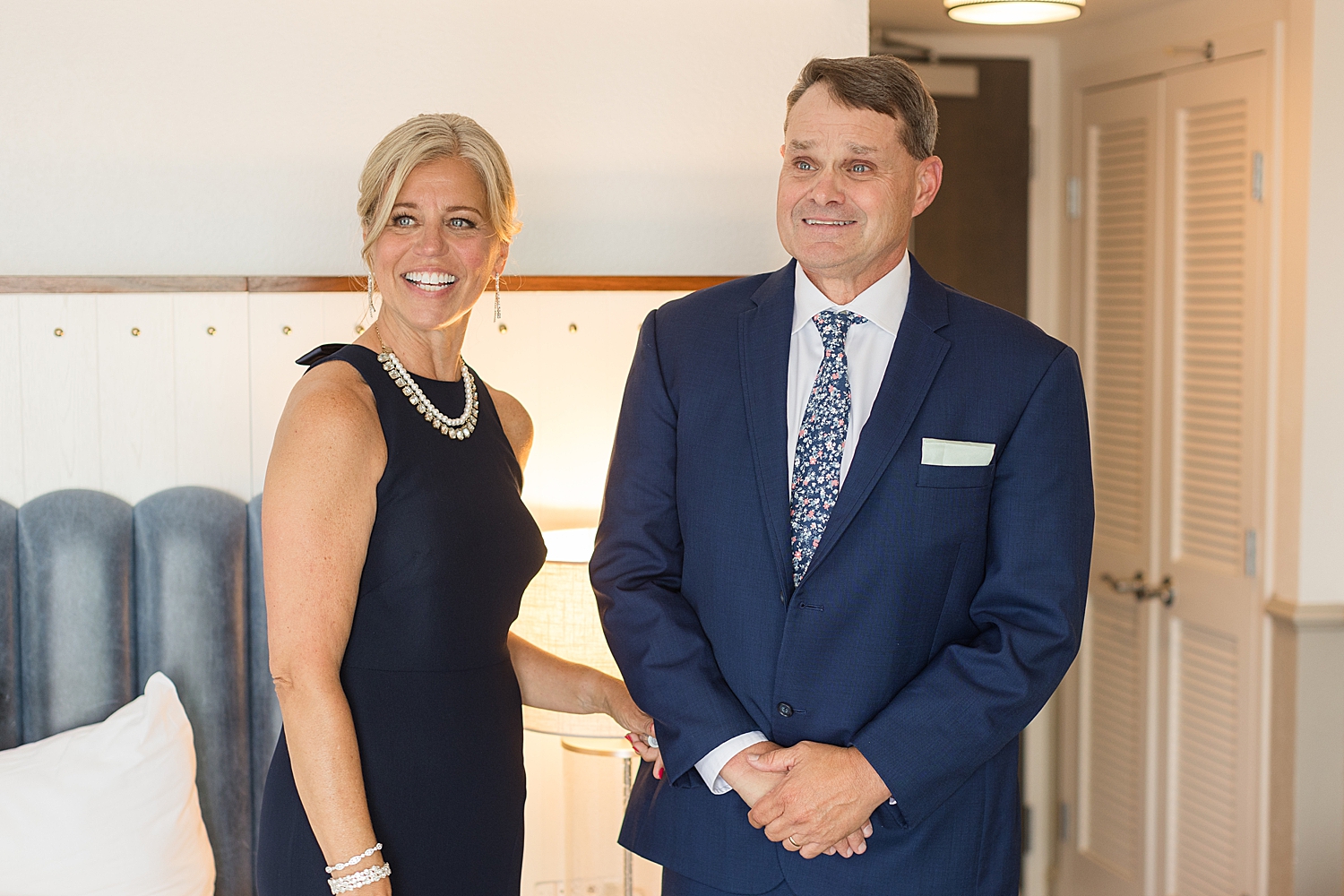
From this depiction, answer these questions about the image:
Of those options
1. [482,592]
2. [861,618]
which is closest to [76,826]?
[482,592]

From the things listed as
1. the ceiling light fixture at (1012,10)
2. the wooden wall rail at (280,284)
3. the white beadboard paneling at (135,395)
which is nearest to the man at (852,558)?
the wooden wall rail at (280,284)

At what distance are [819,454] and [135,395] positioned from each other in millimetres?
1375

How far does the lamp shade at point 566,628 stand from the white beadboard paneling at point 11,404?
0.98 metres

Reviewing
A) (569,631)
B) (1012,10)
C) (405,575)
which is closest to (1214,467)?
(1012,10)

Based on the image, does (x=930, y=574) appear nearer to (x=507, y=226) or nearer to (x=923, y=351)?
(x=923, y=351)

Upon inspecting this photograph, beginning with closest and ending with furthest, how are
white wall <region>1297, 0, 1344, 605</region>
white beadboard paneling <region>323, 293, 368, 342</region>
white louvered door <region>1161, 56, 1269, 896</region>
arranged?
white beadboard paneling <region>323, 293, 368, 342</region> → white wall <region>1297, 0, 1344, 605</region> → white louvered door <region>1161, 56, 1269, 896</region>

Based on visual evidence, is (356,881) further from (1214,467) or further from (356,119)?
(1214,467)

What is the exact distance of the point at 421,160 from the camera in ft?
5.55

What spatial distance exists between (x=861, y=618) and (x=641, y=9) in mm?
1473

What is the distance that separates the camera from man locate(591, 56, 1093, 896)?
152 centimetres

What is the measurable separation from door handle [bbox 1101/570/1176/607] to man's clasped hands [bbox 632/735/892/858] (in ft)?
7.77

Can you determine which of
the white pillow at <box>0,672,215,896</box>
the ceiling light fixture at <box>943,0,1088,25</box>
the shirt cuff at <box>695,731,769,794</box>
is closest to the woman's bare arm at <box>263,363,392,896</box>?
the shirt cuff at <box>695,731,769,794</box>

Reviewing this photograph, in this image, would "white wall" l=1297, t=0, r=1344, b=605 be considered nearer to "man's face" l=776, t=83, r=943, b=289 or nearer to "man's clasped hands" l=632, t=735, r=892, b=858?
"man's face" l=776, t=83, r=943, b=289

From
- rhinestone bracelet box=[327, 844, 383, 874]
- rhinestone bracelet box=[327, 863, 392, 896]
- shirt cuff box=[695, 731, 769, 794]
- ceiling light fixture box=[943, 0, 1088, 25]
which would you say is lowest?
rhinestone bracelet box=[327, 863, 392, 896]
